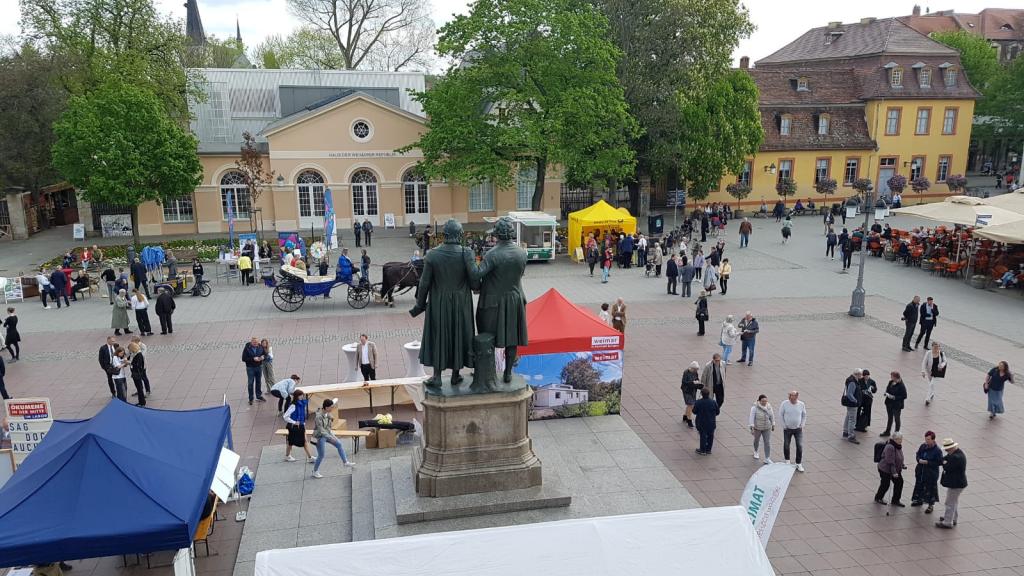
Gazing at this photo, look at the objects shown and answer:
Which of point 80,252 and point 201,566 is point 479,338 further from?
point 80,252

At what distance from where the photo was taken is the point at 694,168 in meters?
38.2

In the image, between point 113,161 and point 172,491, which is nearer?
point 172,491

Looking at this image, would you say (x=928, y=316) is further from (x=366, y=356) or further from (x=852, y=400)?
(x=366, y=356)

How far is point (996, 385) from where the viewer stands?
42.4 ft

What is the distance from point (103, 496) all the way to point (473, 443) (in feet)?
13.0

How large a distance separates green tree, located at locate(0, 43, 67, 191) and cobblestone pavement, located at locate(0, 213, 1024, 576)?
48.2ft

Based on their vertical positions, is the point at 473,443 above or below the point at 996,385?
above

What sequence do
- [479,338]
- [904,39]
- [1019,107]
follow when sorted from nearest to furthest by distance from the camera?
[479,338] → [904,39] → [1019,107]

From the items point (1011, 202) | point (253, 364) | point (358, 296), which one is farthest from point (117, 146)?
point (1011, 202)

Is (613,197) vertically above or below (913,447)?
above

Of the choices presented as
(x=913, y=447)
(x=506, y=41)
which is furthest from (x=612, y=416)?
(x=506, y=41)

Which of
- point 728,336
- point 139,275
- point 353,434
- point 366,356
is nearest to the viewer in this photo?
point 353,434

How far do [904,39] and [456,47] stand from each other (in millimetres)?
30843

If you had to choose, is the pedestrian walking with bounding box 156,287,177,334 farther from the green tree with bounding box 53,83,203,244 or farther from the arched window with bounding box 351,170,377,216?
the arched window with bounding box 351,170,377,216
